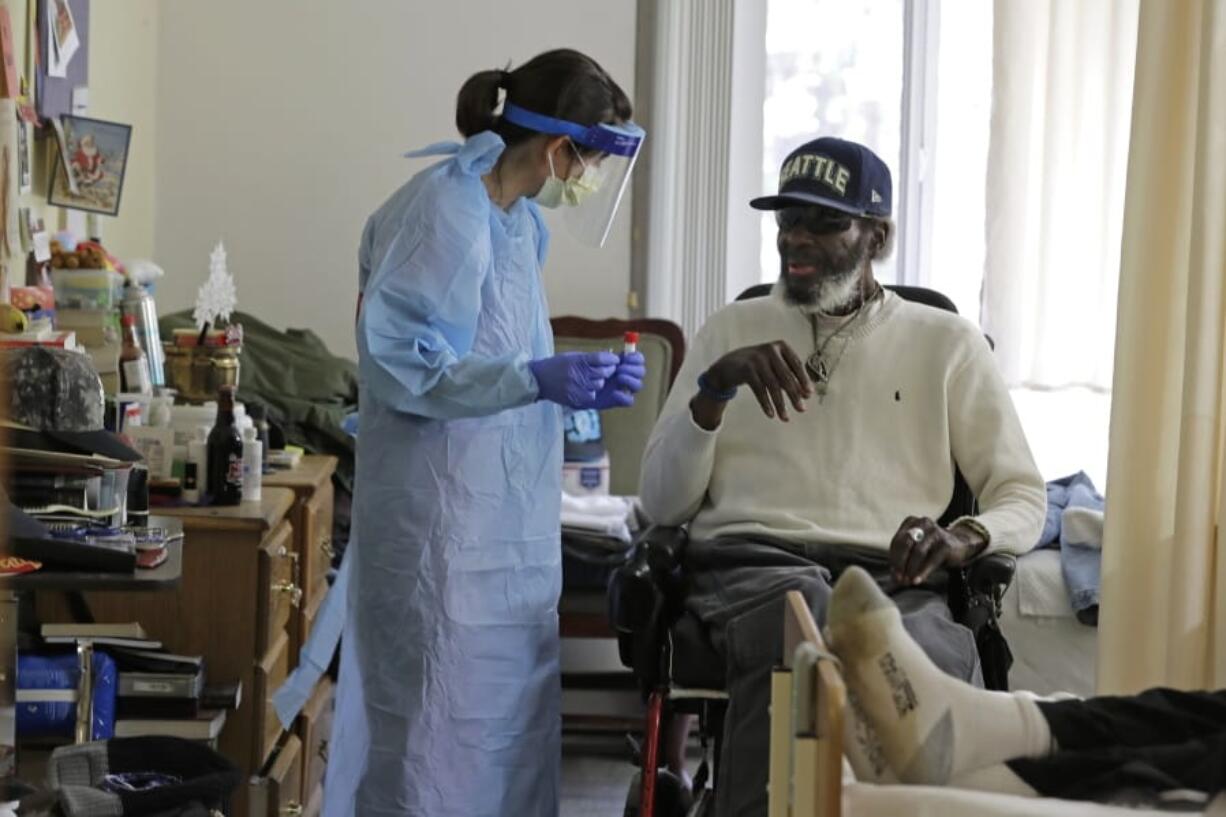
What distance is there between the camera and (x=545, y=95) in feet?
9.34

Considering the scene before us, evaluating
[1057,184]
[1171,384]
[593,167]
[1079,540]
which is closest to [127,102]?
[593,167]

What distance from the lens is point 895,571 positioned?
107 inches

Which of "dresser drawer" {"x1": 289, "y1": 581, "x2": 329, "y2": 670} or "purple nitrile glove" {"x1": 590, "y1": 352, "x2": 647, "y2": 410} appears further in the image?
"dresser drawer" {"x1": 289, "y1": 581, "x2": 329, "y2": 670}

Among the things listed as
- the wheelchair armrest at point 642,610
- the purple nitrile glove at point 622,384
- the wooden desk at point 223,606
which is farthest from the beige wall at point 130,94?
the wheelchair armrest at point 642,610

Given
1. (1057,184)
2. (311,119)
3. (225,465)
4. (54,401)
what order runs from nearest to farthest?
→ (54,401) → (225,465) → (1057,184) → (311,119)

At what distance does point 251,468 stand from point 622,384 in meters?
0.69

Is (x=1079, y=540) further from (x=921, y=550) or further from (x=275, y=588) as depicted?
(x=275, y=588)

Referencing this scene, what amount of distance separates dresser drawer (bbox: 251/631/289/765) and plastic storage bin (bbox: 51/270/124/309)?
72 centimetres

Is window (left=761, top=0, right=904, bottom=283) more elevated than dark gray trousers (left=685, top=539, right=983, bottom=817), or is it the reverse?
window (left=761, top=0, right=904, bottom=283)

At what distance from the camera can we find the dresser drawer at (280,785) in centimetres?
298

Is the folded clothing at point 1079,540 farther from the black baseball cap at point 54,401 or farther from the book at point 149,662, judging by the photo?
the black baseball cap at point 54,401

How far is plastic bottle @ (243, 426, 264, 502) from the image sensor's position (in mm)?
3049

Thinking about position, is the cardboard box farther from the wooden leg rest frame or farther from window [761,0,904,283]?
window [761,0,904,283]

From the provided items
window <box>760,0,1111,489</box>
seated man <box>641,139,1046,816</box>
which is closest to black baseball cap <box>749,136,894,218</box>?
seated man <box>641,139,1046,816</box>
